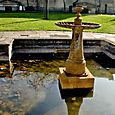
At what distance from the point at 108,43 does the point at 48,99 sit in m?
4.81

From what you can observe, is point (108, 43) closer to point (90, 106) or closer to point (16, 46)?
point (16, 46)

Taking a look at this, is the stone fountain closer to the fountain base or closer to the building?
the fountain base

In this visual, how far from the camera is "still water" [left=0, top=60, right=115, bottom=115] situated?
528cm

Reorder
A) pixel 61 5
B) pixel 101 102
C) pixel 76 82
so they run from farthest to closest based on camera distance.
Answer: pixel 61 5 → pixel 76 82 → pixel 101 102

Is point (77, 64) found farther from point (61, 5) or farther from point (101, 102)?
point (61, 5)

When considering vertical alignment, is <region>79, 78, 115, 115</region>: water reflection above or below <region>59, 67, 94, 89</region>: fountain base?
below

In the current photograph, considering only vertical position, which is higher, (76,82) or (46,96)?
(76,82)

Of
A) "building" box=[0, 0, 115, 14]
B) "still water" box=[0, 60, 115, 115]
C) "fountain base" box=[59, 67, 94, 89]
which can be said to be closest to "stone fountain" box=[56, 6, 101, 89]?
"fountain base" box=[59, 67, 94, 89]

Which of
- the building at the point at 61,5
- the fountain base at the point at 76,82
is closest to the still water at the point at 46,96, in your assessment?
the fountain base at the point at 76,82

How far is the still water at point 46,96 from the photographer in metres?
5.28

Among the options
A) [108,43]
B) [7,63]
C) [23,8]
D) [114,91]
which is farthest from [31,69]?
[23,8]

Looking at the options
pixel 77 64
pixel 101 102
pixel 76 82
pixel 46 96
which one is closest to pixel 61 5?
pixel 77 64

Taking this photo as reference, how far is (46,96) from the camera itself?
596 cm

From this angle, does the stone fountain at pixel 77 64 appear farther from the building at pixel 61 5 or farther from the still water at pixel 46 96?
the building at pixel 61 5
